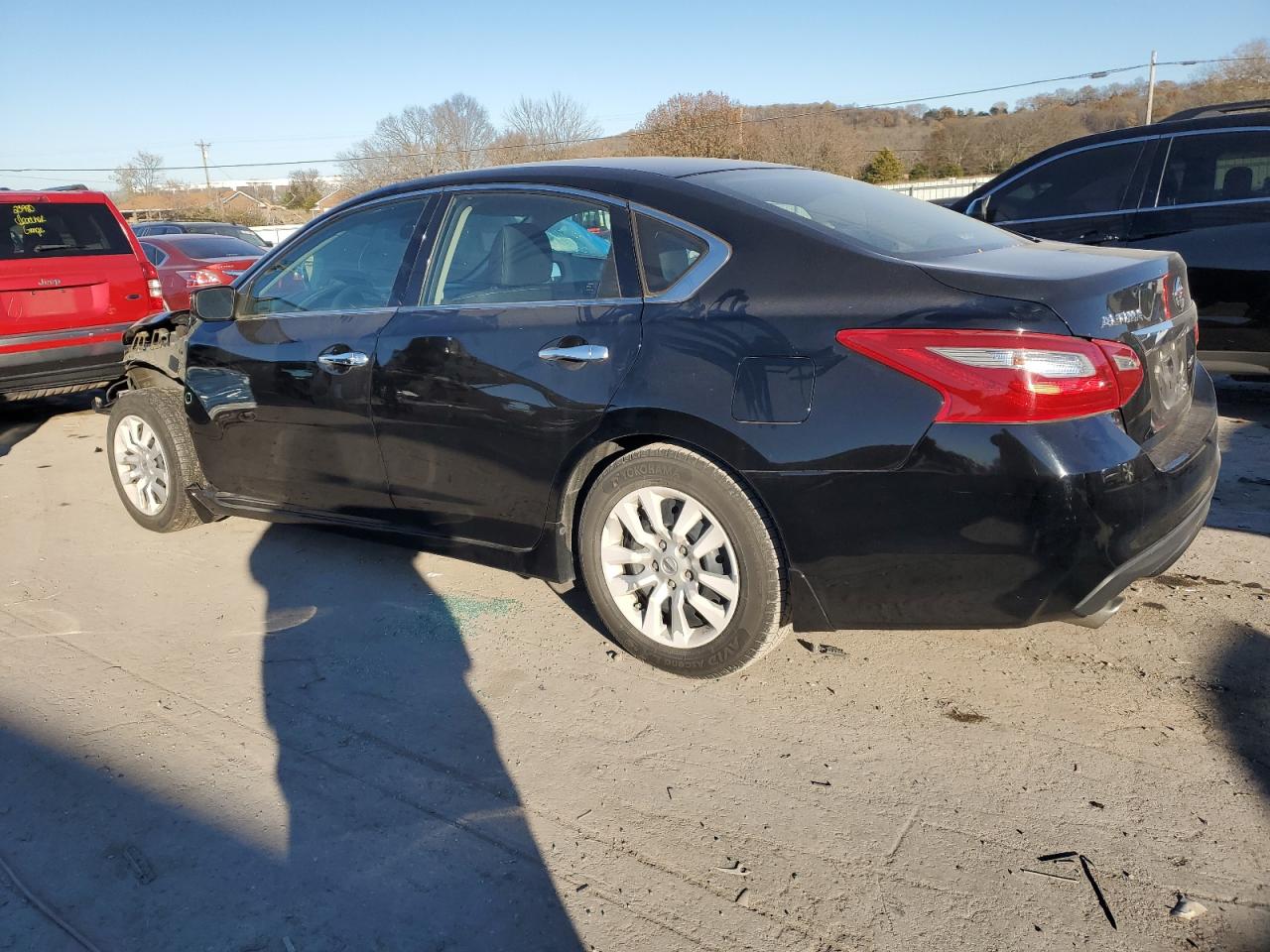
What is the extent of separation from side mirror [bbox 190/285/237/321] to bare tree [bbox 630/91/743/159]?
36605 mm

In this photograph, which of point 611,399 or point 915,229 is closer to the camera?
point 611,399

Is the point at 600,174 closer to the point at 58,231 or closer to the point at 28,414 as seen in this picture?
the point at 58,231

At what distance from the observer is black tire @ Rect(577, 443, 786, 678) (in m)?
2.96

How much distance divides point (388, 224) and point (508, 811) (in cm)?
246

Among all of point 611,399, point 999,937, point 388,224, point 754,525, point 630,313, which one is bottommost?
point 999,937

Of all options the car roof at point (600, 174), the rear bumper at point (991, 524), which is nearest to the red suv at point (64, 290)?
the car roof at point (600, 174)

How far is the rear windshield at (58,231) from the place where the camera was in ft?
24.7

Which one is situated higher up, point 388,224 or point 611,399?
point 388,224

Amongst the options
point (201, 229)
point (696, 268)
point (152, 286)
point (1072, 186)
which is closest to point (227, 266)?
point (152, 286)

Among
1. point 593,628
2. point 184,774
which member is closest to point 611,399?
point 593,628

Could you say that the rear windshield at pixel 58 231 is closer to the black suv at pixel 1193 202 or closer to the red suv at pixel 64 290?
the red suv at pixel 64 290

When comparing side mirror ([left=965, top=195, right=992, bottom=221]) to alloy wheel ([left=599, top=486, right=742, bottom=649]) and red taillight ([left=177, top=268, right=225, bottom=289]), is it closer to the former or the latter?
alloy wheel ([left=599, top=486, right=742, bottom=649])

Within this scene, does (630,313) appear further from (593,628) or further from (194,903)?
(194,903)

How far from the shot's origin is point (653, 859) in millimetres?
2410
